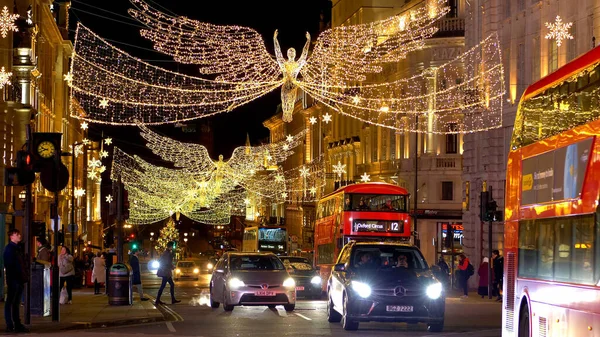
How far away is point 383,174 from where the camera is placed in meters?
70.6

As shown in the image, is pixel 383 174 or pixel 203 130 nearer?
pixel 383 174

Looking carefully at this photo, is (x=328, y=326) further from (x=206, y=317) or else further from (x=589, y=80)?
(x=589, y=80)

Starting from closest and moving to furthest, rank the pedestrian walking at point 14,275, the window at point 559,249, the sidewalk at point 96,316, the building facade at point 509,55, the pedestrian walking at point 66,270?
the window at point 559,249 → the pedestrian walking at point 14,275 → the sidewalk at point 96,316 → the pedestrian walking at point 66,270 → the building facade at point 509,55

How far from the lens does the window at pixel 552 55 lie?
40453 millimetres

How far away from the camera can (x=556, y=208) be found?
14859mm

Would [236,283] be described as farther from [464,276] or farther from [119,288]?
[464,276]

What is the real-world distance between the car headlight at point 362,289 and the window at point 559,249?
494 cm

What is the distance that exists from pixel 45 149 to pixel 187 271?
42.8 meters

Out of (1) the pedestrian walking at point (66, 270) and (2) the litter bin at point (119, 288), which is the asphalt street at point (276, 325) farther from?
(1) the pedestrian walking at point (66, 270)

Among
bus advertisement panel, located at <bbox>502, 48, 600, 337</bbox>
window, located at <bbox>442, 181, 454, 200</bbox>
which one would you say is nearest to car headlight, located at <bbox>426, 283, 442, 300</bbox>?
bus advertisement panel, located at <bbox>502, 48, 600, 337</bbox>

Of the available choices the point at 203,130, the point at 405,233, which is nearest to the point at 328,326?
the point at 405,233

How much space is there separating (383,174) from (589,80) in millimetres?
56634

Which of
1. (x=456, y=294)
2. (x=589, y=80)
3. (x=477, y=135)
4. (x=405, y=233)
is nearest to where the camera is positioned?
(x=589, y=80)

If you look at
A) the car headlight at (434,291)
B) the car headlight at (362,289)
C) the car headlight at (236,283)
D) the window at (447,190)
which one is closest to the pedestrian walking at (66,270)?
the car headlight at (236,283)
